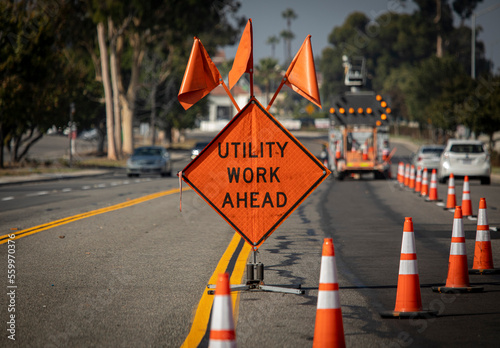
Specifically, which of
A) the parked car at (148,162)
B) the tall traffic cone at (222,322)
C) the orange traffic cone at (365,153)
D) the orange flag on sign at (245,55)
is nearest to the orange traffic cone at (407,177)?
the orange traffic cone at (365,153)

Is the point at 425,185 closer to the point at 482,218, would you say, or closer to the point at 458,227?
the point at 482,218

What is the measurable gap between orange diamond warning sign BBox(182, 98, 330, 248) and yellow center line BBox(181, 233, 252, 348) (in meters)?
0.86

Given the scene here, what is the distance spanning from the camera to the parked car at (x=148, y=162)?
35.0 meters

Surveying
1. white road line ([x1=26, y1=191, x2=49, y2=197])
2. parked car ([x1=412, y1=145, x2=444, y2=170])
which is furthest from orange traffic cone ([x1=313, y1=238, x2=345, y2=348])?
parked car ([x1=412, y1=145, x2=444, y2=170])

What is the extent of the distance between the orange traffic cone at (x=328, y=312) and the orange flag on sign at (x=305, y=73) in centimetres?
279

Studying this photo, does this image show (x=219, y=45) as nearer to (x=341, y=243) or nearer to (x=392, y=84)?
(x=392, y=84)

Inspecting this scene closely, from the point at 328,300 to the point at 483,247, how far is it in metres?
4.31

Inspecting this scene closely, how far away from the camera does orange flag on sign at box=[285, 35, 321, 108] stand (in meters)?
8.21

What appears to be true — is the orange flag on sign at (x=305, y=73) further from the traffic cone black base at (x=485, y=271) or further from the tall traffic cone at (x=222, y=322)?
the tall traffic cone at (x=222, y=322)

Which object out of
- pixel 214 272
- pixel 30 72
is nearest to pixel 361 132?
pixel 30 72

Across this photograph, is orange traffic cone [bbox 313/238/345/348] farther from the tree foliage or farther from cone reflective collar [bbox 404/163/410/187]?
the tree foliage

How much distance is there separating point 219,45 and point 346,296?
6275cm

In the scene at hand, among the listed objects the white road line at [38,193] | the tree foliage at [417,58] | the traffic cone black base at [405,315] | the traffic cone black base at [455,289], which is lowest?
the white road line at [38,193]

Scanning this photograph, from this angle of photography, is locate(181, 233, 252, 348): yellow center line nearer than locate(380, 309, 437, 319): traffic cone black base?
Yes
